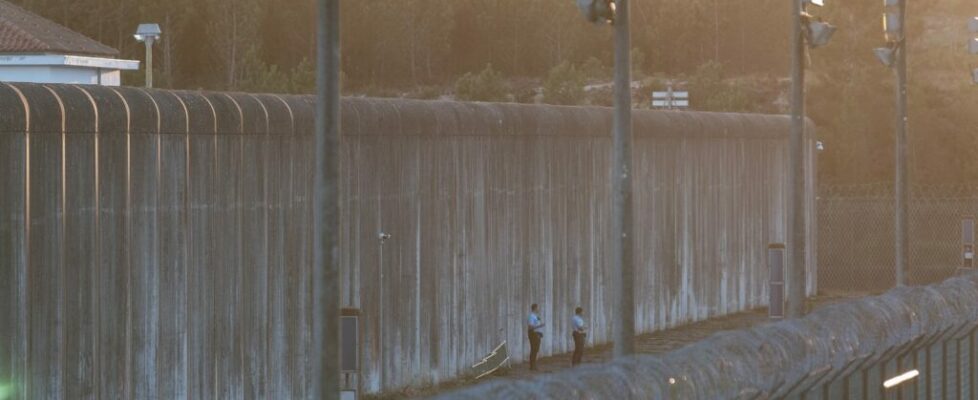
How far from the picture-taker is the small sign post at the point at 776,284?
33.3 metres

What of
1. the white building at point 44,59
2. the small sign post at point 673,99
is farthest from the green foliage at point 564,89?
the white building at point 44,59

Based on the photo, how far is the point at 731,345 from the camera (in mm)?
14703

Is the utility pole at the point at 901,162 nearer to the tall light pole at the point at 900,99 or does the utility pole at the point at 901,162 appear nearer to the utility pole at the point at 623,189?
the tall light pole at the point at 900,99

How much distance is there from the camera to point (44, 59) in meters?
47.3

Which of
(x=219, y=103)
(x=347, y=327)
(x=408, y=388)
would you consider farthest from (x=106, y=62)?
(x=347, y=327)

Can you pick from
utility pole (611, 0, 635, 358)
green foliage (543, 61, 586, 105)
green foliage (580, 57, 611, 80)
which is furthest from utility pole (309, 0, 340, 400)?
green foliage (580, 57, 611, 80)

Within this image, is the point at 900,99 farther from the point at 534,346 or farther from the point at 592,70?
the point at 592,70

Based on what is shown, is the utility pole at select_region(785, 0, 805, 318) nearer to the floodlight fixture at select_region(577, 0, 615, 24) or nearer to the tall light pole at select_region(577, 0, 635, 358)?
the tall light pole at select_region(577, 0, 635, 358)

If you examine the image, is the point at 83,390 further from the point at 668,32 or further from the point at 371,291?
the point at 668,32

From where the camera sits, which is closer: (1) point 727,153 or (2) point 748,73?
(1) point 727,153

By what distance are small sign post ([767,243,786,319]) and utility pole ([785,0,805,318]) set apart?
4727 mm

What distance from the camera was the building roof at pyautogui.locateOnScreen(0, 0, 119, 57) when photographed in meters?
48.7

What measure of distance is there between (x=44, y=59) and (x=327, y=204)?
34.6 meters

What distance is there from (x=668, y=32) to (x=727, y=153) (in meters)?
80.5
